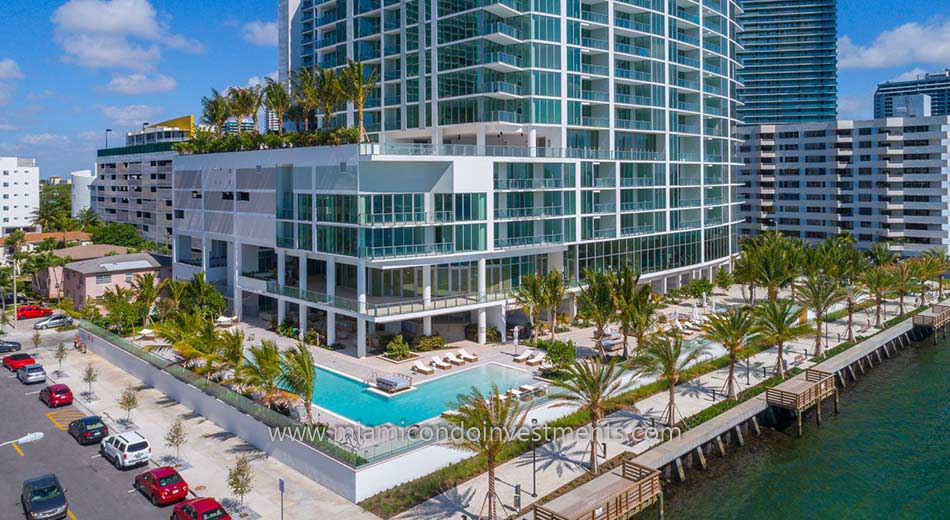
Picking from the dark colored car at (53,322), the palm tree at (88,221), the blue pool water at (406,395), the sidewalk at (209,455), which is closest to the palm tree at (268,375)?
the sidewalk at (209,455)

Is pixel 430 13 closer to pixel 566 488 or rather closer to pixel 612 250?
pixel 612 250

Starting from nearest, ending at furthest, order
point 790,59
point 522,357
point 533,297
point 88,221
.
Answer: point 522,357
point 533,297
point 88,221
point 790,59

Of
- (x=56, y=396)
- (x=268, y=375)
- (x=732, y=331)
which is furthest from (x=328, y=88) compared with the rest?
(x=732, y=331)

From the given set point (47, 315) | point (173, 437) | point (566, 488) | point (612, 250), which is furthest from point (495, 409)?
point (47, 315)

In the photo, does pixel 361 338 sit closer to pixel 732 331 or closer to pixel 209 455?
pixel 209 455

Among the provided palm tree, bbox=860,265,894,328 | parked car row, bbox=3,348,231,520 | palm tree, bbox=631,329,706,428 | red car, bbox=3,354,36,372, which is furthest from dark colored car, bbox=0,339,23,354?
palm tree, bbox=860,265,894,328

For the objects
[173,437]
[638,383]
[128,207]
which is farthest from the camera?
[128,207]
